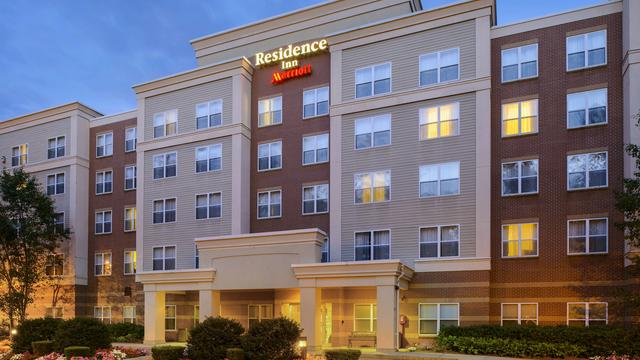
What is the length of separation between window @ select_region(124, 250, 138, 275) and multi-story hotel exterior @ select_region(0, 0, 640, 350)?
4.39 feet

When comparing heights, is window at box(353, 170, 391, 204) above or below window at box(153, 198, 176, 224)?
above

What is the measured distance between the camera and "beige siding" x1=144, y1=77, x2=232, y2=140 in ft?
117

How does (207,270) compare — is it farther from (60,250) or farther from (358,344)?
(60,250)

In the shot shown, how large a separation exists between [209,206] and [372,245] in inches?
432

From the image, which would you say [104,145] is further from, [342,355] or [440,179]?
[342,355]

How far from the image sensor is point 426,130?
29.8 m

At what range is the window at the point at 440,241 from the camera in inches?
1116

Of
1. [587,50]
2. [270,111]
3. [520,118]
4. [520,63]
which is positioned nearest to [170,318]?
[270,111]

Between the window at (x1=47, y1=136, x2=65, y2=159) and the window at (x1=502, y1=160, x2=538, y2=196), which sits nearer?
the window at (x1=502, y1=160, x2=538, y2=196)

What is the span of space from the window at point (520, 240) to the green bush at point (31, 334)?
2185 cm

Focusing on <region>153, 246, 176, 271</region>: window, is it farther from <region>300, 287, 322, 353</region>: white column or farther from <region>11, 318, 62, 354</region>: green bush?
<region>300, 287, 322, 353</region>: white column

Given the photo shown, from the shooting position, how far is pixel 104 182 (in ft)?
138

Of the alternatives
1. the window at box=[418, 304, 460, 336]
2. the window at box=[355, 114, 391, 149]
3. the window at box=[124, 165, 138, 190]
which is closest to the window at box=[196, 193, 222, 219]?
the window at box=[124, 165, 138, 190]

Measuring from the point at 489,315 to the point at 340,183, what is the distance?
10.1 metres
